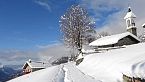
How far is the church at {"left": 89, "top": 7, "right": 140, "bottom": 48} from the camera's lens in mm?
57875

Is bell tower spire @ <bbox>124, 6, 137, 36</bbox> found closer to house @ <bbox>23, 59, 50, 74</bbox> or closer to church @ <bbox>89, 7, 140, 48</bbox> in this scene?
church @ <bbox>89, 7, 140, 48</bbox>

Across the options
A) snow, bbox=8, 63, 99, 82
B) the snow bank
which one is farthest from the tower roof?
snow, bbox=8, 63, 99, 82

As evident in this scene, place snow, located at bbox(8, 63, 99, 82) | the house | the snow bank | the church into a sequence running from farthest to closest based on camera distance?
the house, the church, the snow bank, snow, located at bbox(8, 63, 99, 82)

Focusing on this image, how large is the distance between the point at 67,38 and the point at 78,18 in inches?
199

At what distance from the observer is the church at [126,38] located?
57.9 metres

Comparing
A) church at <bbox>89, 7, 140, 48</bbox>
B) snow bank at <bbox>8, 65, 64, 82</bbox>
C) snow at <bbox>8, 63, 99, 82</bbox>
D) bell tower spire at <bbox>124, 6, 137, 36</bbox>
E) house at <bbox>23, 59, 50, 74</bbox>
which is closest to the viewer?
snow at <bbox>8, 63, 99, 82</bbox>

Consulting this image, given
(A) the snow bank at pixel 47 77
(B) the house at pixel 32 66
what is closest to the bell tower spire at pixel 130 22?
(A) the snow bank at pixel 47 77

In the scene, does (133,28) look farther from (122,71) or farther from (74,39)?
(122,71)

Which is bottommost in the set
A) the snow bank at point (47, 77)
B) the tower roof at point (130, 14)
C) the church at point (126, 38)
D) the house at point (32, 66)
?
the house at point (32, 66)

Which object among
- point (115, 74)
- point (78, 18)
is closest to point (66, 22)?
point (78, 18)

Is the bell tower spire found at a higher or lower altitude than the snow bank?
higher

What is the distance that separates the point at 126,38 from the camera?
59.1 m

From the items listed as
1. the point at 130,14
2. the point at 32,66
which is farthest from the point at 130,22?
the point at 32,66

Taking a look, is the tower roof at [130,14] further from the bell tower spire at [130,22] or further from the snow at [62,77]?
the snow at [62,77]
